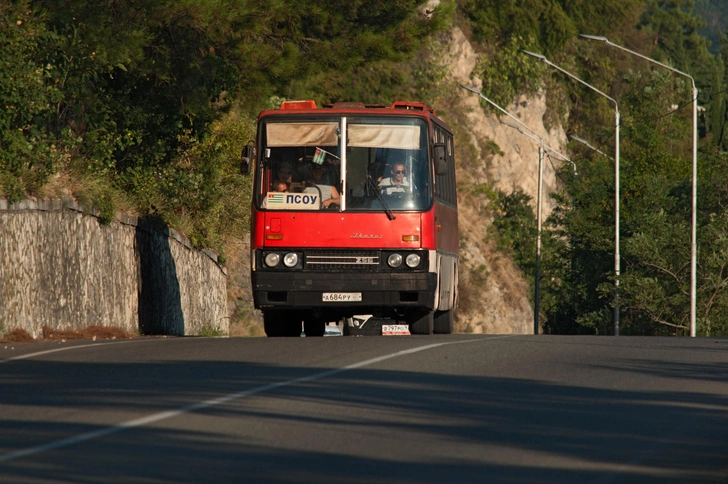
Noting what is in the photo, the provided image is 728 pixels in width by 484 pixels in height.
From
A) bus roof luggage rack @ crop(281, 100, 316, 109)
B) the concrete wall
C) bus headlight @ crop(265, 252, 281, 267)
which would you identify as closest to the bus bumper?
bus headlight @ crop(265, 252, 281, 267)

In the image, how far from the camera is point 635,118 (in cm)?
6103

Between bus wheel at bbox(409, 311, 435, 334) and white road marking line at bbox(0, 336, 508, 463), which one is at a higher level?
bus wheel at bbox(409, 311, 435, 334)

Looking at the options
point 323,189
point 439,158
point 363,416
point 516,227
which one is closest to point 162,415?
point 363,416

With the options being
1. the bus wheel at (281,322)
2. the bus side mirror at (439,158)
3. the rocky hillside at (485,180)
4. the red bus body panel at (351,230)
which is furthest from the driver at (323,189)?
the rocky hillside at (485,180)

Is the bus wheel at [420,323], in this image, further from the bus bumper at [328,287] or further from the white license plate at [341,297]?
the white license plate at [341,297]

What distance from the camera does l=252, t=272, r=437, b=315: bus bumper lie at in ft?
59.9

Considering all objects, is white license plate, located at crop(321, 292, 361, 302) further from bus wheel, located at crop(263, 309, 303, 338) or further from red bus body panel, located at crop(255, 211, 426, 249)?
bus wheel, located at crop(263, 309, 303, 338)

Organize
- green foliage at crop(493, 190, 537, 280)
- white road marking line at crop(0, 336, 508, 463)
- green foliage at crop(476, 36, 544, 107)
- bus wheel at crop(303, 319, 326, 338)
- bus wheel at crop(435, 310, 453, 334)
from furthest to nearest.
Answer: green foliage at crop(476, 36, 544, 107)
green foliage at crop(493, 190, 537, 280)
bus wheel at crop(435, 310, 453, 334)
bus wheel at crop(303, 319, 326, 338)
white road marking line at crop(0, 336, 508, 463)

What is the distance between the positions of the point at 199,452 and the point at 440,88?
5394 cm

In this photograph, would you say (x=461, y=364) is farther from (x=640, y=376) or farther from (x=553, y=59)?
(x=553, y=59)

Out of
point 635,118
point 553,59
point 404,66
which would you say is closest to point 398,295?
point 404,66

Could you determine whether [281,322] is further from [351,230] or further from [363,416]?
[363,416]

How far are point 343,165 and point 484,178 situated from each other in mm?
47254

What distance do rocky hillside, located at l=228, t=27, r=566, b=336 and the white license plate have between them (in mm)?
33430
